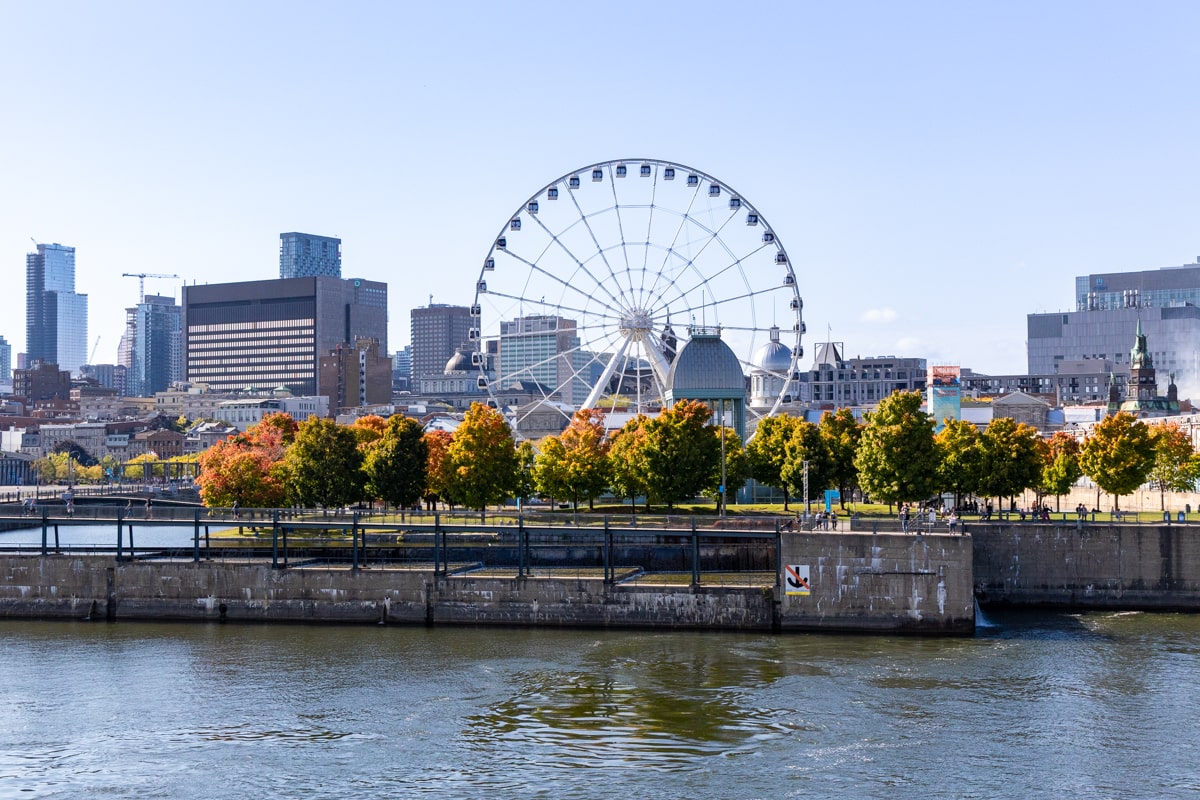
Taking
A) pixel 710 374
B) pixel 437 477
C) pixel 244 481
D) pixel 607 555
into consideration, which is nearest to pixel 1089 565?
pixel 607 555

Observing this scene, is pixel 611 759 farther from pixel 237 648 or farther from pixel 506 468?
pixel 506 468

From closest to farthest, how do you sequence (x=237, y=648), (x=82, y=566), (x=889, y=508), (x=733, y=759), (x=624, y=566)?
(x=733, y=759), (x=237, y=648), (x=82, y=566), (x=624, y=566), (x=889, y=508)

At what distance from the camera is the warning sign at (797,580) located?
232ft

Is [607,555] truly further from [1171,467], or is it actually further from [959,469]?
[1171,467]

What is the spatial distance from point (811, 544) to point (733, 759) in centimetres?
2341

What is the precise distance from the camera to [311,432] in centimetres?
10812

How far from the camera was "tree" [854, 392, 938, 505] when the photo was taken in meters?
95.2

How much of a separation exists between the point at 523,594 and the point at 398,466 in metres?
34.0

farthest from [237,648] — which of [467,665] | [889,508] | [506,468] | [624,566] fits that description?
[889,508]

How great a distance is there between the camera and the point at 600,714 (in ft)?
178

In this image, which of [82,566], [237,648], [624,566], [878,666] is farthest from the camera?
[624,566]

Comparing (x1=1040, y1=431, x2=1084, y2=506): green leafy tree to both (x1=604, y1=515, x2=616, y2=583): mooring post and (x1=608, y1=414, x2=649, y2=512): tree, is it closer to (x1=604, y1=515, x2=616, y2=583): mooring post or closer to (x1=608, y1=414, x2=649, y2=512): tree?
(x1=608, y1=414, x2=649, y2=512): tree

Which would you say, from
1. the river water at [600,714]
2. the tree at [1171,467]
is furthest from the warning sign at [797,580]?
the tree at [1171,467]

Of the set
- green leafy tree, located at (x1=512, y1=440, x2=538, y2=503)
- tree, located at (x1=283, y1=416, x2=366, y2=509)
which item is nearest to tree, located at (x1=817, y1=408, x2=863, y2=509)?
green leafy tree, located at (x1=512, y1=440, x2=538, y2=503)
